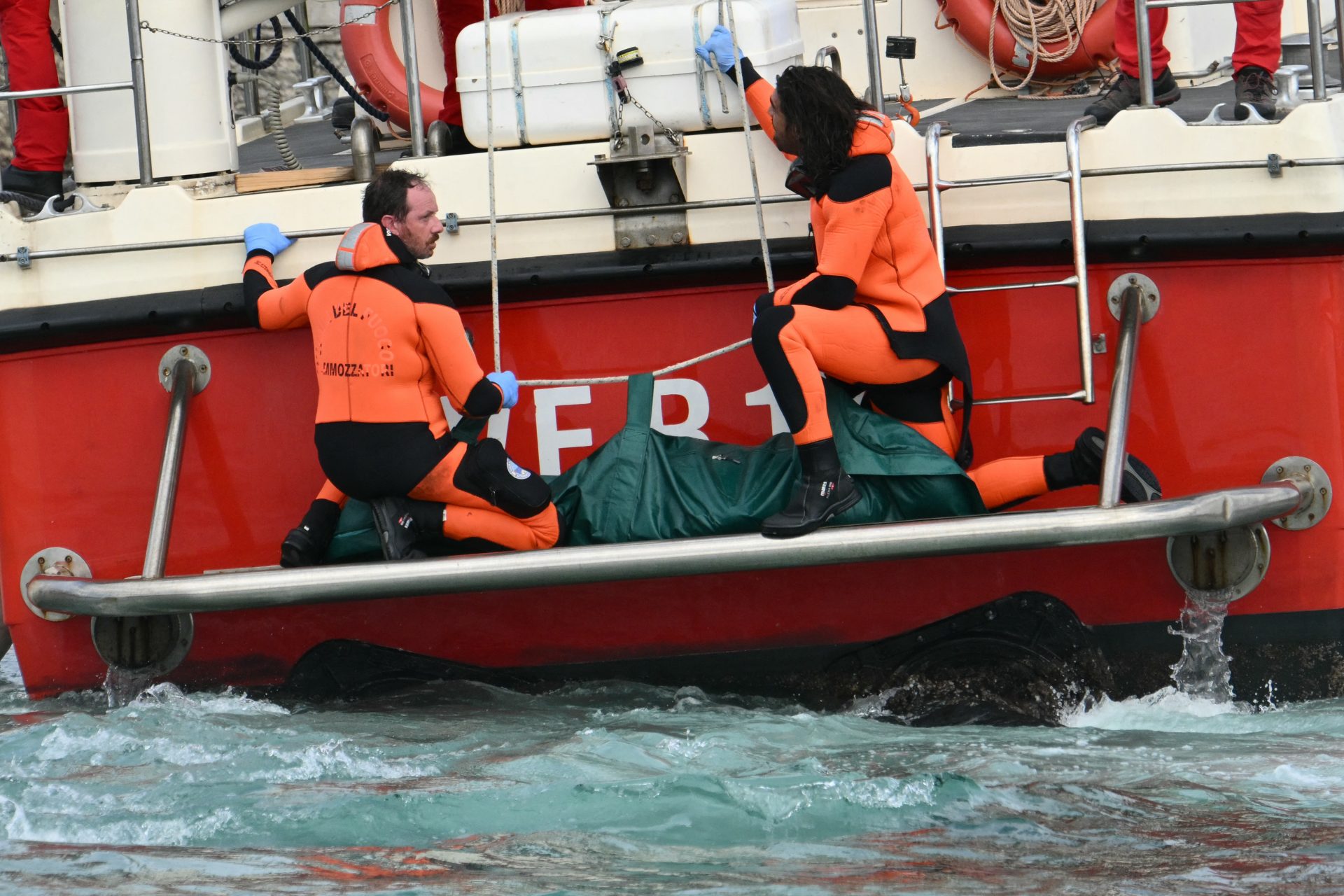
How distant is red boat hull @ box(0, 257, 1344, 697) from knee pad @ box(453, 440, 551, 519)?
366 mm

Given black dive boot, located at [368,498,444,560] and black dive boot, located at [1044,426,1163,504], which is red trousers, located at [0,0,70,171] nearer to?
→ black dive boot, located at [368,498,444,560]

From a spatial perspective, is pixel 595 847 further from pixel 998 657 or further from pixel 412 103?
pixel 412 103

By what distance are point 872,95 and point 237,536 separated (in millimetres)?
1988

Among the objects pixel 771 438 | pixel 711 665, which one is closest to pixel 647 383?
pixel 771 438

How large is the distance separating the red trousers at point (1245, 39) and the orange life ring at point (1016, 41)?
33.5 inches

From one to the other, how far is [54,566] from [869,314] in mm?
2233

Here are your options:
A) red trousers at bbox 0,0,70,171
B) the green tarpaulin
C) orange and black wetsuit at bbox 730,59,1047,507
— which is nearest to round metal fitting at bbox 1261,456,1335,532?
orange and black wetsuit at bbox 730,59,1047,507

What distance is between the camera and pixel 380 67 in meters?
5.59

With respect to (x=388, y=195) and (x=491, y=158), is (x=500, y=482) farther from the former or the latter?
(x=491, y=158)

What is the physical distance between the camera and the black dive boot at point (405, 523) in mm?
4066

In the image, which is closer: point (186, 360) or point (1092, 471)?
point (1092, 471)

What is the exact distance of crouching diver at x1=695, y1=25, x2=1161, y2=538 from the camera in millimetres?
3906

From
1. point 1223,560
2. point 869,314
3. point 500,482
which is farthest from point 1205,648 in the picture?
point 500,482

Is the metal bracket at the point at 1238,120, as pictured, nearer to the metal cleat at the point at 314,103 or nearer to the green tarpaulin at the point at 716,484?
the green tarpaulin at the point at 716,484
